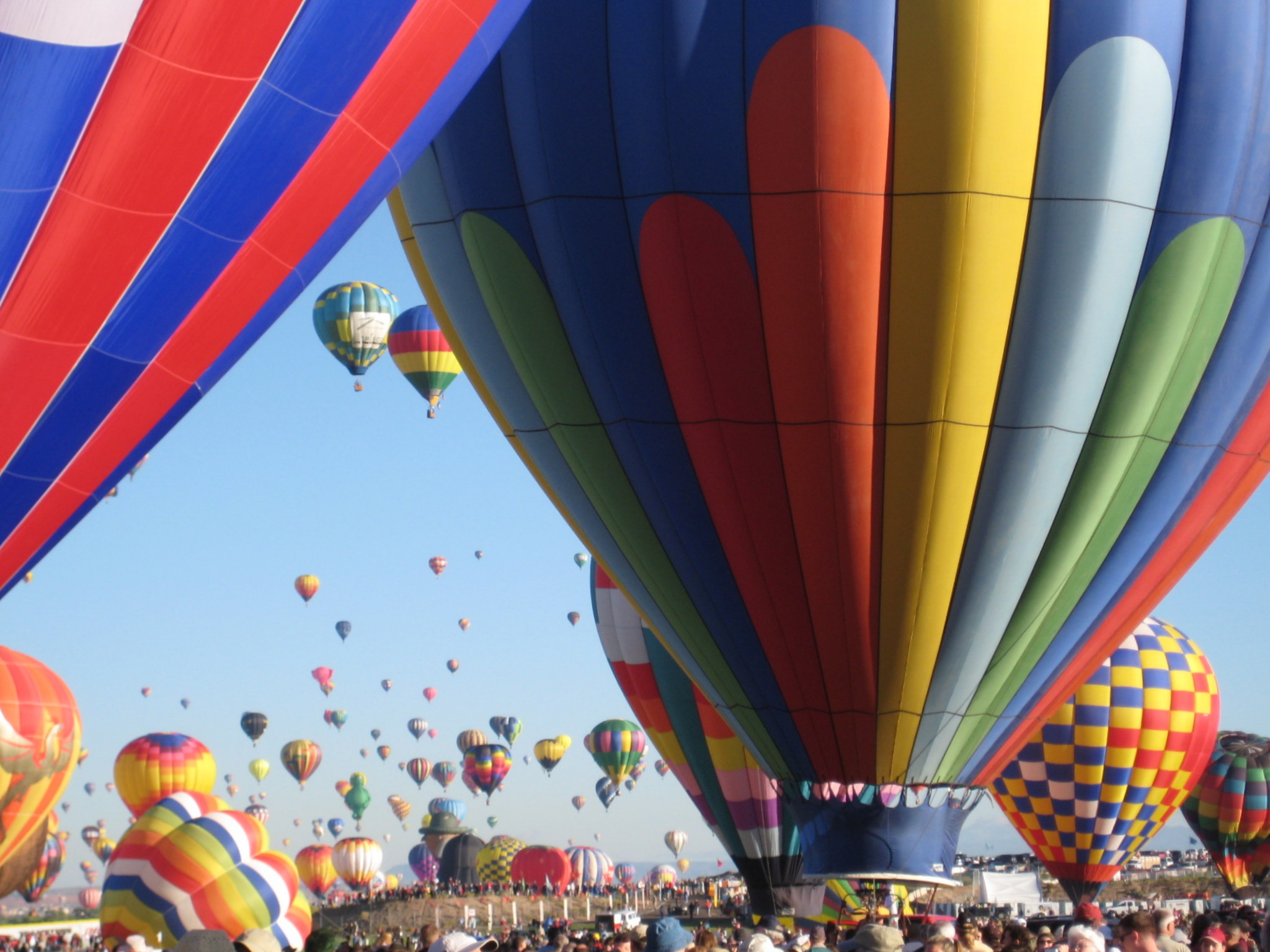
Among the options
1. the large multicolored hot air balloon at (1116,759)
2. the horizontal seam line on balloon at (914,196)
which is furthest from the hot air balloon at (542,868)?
the horizontal seam line on balloon at (914,196)

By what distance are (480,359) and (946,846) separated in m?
3.93

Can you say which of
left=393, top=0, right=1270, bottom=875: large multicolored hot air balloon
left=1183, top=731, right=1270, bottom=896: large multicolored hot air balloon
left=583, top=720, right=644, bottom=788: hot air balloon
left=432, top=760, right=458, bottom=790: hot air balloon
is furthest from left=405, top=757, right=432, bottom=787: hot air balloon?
left=393, top=0, right=1270, bottom=875: large multicolored hot air balloon

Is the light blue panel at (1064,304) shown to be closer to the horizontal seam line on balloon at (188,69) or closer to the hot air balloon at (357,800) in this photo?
the horizontal seam line on balloon at (188,69)

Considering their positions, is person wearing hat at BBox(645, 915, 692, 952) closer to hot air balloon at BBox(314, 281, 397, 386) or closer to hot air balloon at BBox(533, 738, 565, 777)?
hot air balloon at BBox(314, 281, 397, 386)

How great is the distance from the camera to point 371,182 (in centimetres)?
551

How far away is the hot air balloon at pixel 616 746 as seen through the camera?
32.0m

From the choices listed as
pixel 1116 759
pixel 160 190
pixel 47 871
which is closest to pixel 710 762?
pixel 1116 759

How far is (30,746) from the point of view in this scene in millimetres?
16609

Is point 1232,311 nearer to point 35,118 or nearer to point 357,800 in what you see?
point 35,118

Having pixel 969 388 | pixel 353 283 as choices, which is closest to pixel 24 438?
pixel 969 388

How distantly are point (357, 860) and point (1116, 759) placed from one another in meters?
24.6

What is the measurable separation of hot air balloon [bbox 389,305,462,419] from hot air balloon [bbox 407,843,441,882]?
31.3 metres

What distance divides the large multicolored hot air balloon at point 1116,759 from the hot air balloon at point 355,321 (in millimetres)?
11786

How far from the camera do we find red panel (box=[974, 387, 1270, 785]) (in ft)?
28.0
